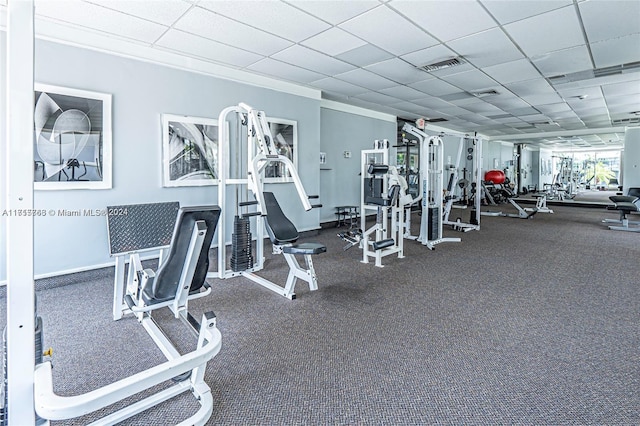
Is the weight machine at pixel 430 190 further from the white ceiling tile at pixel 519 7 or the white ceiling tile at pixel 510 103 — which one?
the white ceiling tile at pixel 510 103

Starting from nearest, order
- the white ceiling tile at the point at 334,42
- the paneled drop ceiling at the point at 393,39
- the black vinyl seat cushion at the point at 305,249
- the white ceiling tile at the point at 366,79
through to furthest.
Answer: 1. the paneled drop ceiling at the point at 393,39
2. the black vinyl seat cushion at the point at 305,249
3. the white ceiling tile at the point at 334,42
4. the white ceiling tile at the point at 366,79

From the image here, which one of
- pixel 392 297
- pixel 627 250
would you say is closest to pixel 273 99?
pixel 392 297

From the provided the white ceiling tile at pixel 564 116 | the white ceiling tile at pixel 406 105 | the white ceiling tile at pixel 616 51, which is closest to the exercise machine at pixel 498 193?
the white ceiling tile at pixel 564 116

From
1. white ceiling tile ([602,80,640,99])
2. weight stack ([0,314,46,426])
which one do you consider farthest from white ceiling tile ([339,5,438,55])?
white ceiling tile ([602,80,640,99])

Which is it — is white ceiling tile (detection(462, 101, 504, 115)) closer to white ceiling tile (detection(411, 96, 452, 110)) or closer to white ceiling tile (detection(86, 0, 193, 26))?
white ceiling tile (detection(411, 96, 452, 110))

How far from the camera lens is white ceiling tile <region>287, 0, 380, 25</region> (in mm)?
2923

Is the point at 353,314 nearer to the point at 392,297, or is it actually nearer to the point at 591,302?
the point at 392,297

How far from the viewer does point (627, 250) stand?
5.05m

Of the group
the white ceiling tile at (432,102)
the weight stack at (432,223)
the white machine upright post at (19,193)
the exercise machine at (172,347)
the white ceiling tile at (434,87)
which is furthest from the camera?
the white ceiling tile at (432,102)

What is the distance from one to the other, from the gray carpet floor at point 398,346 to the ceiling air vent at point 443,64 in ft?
8.68

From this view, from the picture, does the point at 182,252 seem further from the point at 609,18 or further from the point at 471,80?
the point at 471,80

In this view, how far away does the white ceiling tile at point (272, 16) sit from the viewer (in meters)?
2.94

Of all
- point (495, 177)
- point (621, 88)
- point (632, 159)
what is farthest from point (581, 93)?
point (632, 159)

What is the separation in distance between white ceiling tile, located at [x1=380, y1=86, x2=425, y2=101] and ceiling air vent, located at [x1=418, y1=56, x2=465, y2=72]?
1058 millimetres
